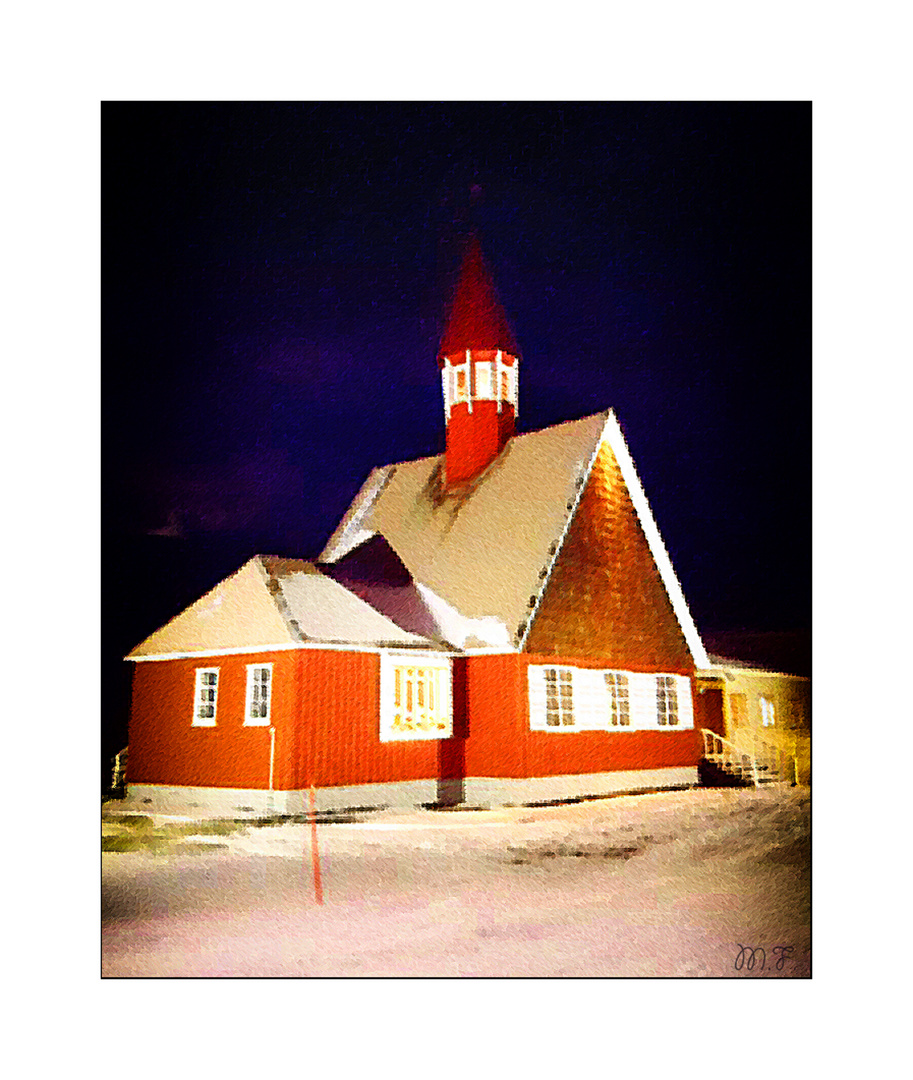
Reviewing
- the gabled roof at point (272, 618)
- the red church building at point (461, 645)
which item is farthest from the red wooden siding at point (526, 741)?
the gabled roof at point (272, 618)

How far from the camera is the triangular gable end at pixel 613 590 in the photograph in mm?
6410

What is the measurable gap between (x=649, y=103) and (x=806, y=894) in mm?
4483

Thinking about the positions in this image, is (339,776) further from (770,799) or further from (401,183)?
(401,183)

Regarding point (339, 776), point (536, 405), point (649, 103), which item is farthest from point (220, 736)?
point (649, 103)

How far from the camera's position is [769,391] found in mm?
5703

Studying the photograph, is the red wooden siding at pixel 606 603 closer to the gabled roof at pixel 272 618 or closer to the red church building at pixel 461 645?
the red church building at pixel 461 645

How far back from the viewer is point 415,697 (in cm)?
766

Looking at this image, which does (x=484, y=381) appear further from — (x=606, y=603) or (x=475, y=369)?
(x=606, y=603)

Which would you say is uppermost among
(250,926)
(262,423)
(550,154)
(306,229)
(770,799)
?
(550,154)

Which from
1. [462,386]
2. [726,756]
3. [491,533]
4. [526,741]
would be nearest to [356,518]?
[462,386]
